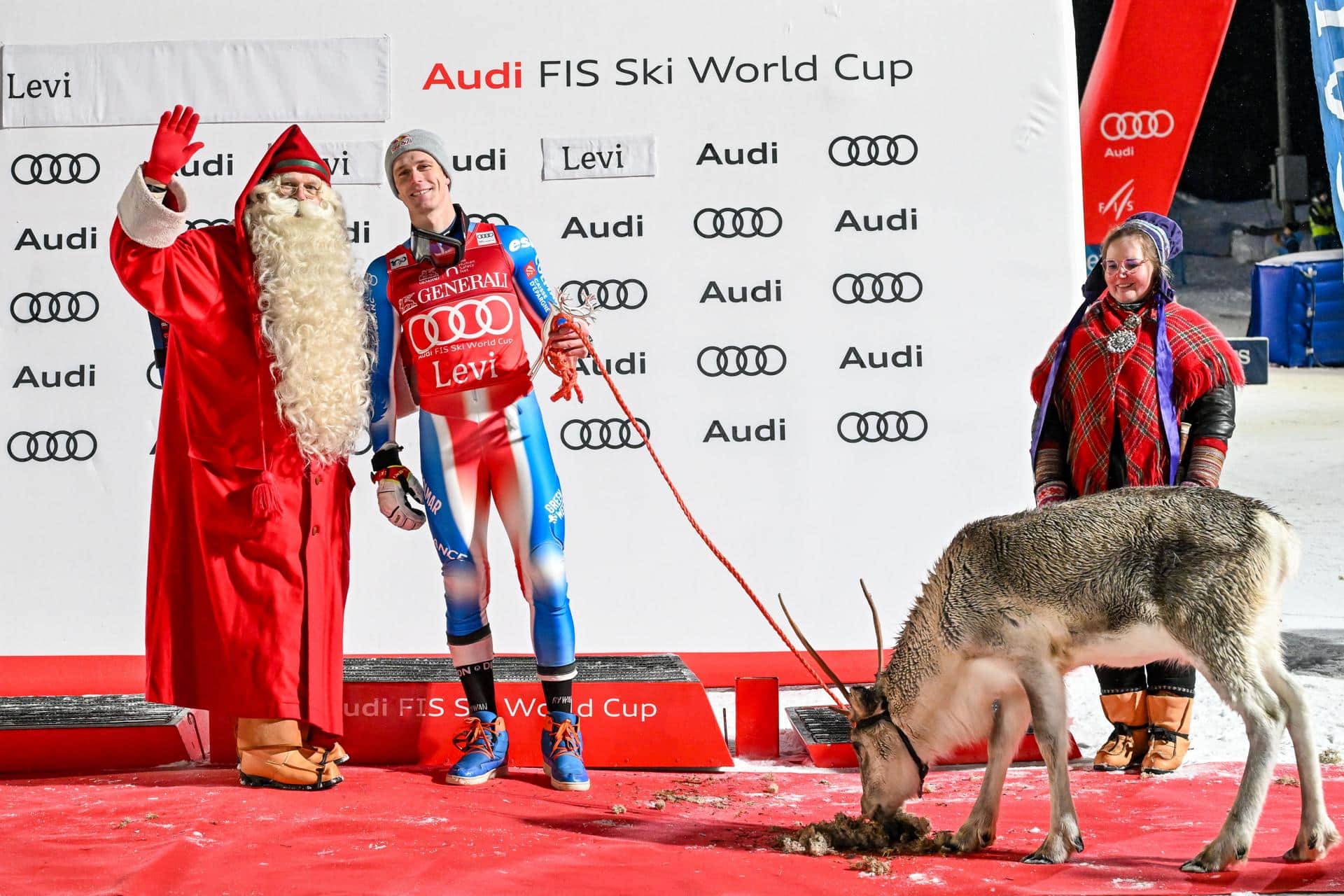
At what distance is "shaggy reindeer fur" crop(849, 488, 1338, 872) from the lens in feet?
9.64

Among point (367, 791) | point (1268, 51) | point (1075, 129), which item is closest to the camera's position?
point (367, 791)

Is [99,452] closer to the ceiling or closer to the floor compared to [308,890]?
closer to the ceiling

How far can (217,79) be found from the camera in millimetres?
5566

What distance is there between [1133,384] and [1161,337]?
0.59ft

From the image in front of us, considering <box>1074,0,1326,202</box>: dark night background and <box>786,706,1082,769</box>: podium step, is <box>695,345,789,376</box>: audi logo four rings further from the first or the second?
<box>1074,0,1326,202</box>: dark night background

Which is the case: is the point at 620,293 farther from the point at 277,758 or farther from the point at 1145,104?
the point at 1145,104

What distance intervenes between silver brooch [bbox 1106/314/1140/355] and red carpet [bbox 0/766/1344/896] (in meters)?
1.35

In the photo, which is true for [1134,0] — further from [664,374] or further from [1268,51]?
[1268,51]

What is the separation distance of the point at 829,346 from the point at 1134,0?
3.11 metres

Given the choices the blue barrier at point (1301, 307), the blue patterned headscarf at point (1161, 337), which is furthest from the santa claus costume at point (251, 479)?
the blue barrier at point (1301, 307)

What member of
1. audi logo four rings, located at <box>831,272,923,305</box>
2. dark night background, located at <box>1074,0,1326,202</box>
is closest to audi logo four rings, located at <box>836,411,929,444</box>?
audi logo four rings, located at <box>831,272,923,305</box>

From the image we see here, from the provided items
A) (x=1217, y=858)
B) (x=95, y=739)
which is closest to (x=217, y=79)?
(x=95, y=739)

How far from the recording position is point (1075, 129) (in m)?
5.43

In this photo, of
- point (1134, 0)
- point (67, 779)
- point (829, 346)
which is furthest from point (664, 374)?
point (1134, 0)
